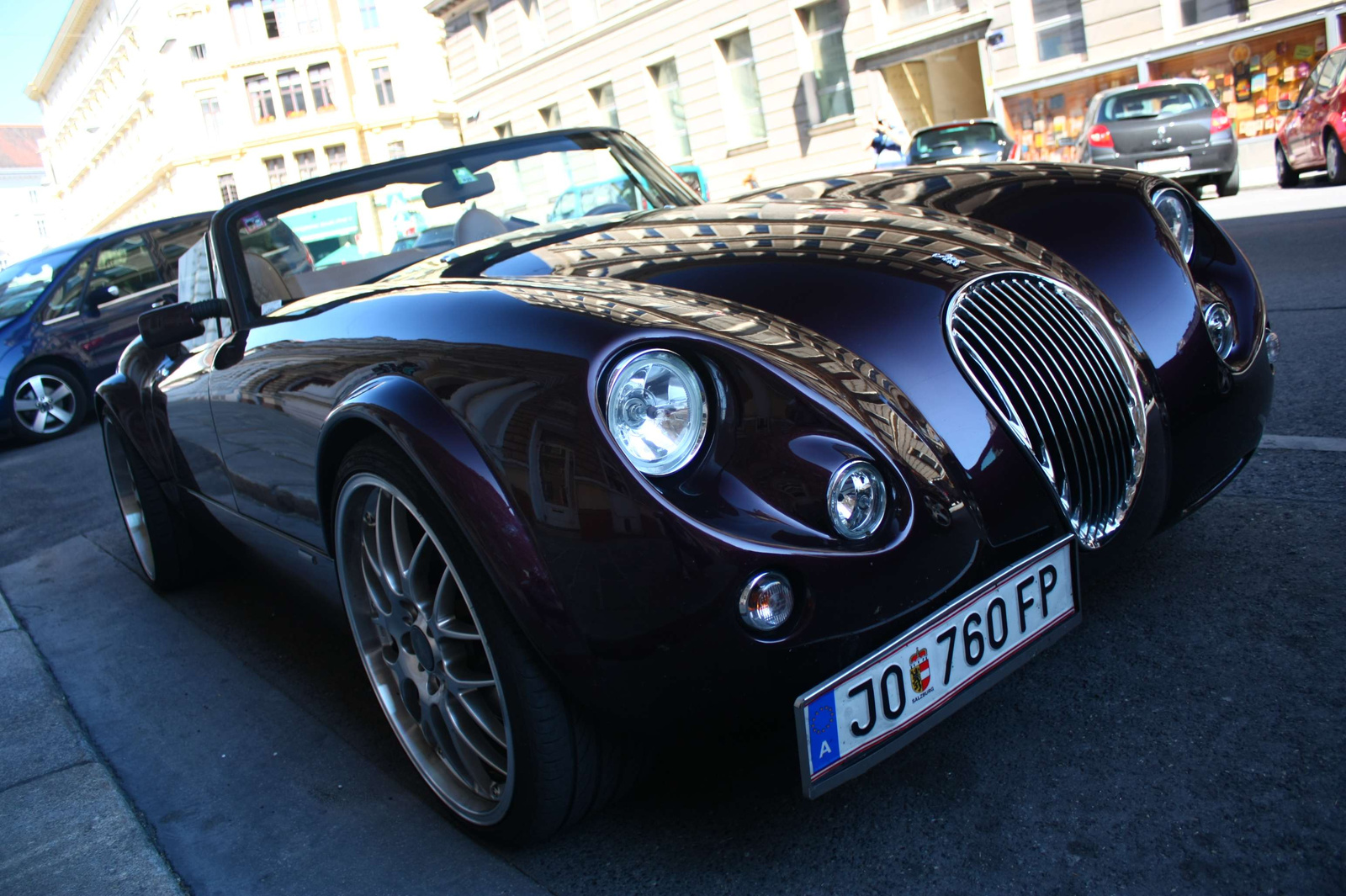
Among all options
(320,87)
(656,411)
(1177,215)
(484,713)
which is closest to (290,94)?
(320,87)

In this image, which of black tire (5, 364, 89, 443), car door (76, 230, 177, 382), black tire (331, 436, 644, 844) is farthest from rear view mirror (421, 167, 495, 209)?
black tire (5, 364, 89, 443)

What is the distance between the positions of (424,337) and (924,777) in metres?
1.15

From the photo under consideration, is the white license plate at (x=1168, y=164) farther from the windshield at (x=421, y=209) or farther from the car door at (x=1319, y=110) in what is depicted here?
the windshield at (x=421, y=209)

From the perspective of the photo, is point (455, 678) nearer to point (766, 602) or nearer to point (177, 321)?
point (766, 602)

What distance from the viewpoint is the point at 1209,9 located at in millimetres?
16703

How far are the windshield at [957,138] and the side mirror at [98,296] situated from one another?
1070 cm

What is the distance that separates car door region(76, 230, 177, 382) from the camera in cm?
989

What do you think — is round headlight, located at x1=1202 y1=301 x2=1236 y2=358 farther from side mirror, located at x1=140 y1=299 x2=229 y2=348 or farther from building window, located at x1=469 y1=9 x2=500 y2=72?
building window, located at x1=469 y1=9 x2=500 y2=72

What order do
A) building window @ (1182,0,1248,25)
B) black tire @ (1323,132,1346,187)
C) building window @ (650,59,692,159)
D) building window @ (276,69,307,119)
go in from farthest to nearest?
building window @ (276,69,307,119)
building window @ (650,59,692,159)
building window @ (1182,0,1248,25)
black tire @ (1323,132,1346,187)

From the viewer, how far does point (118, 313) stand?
9.96m

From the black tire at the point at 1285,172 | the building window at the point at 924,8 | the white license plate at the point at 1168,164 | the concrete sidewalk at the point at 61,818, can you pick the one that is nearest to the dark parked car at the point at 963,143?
the white license plate at the point at 1168,164

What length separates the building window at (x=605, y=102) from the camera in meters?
29.3

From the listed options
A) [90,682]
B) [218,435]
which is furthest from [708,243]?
[90,682]

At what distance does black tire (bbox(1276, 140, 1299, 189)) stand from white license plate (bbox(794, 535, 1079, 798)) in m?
12.5
